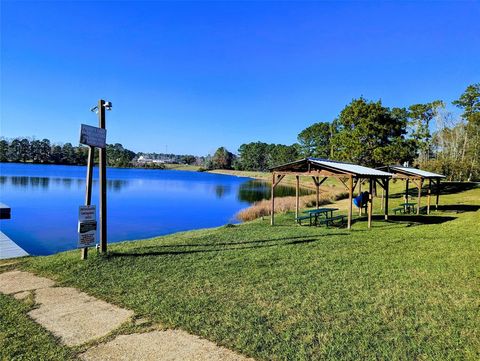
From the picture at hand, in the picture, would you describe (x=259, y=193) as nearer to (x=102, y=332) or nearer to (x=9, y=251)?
(x=9, y=251)

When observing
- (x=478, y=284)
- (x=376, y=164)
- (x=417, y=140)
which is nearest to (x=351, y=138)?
(x=376, y=164)

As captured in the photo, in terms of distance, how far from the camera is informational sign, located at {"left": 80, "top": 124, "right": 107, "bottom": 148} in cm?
694

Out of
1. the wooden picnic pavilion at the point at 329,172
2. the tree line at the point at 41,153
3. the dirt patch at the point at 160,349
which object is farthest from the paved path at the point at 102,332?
the tree line at the point at 41,153

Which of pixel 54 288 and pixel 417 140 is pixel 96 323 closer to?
pixel 54 288

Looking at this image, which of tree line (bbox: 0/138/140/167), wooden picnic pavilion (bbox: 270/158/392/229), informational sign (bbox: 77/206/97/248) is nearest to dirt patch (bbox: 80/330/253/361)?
informational sign (bbox: 77/206/97/248)

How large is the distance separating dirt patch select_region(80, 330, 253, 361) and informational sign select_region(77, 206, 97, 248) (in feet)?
12.5

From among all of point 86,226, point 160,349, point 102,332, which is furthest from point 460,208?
point 102,332

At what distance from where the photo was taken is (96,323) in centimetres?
425

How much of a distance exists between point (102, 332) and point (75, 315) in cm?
76

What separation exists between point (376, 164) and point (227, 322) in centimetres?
2532

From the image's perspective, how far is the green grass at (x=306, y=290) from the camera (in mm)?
3748

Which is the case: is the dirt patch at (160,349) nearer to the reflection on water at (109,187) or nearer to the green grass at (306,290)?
the green grass at (306,290)

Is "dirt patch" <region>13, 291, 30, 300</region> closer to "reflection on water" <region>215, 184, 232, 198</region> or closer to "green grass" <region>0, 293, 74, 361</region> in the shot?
"green grass" <region>0, 293, 74, 361</region>

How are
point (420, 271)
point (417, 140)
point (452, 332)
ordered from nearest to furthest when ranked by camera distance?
point (452, 332), point (420, 271), point (417, 140)
